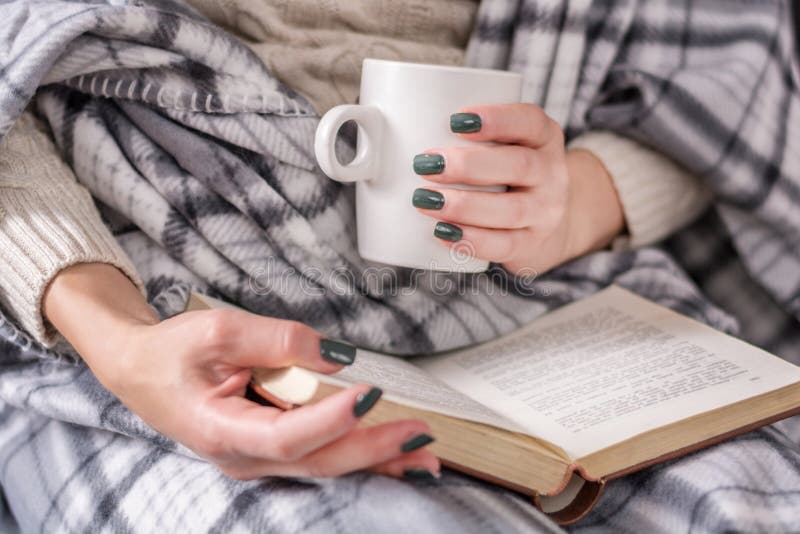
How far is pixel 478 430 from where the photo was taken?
503mm

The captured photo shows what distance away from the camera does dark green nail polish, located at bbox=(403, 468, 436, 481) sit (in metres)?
0.49

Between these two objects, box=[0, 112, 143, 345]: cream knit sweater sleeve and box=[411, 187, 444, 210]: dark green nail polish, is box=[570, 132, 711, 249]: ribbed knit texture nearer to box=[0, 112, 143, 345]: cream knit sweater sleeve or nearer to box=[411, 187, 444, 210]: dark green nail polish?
box=[411, 187, 444, 210]: dark green nail polish

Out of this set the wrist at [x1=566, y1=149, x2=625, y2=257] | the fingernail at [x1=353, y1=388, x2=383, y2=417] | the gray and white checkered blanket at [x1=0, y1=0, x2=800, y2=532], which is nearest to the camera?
the fingernail at [x1=353, y1=388, x2=383, y2=417]

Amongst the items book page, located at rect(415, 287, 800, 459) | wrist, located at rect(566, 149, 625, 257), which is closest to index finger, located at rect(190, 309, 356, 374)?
book page, located at rect(415, 287, 800, 459)

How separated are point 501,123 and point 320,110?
22 cm

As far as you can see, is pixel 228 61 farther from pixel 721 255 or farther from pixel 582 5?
pixel 721 255

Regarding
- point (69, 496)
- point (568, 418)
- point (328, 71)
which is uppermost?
point (328, 71)

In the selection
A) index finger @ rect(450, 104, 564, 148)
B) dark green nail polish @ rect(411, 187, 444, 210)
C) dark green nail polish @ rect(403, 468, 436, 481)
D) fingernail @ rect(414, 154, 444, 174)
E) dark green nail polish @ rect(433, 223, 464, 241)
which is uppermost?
index finger @ rect(450, 104, 564, 148)

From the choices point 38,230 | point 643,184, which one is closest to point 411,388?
point 38,230

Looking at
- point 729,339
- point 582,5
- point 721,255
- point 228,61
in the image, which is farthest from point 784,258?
point 228,61

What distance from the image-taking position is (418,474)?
0.49 metres

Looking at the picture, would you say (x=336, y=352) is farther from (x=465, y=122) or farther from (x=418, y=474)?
(x=465, y=122)

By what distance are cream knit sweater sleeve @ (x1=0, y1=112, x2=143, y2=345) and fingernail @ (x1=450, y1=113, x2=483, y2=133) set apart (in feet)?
0.91

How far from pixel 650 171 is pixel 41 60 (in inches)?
23.4
